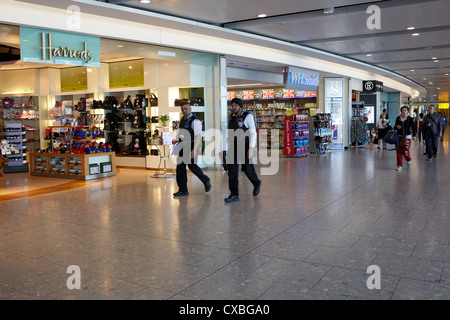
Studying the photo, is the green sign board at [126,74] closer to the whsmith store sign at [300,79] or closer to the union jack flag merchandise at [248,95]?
the whsmith store sign at [300,79]

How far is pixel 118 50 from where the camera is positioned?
9234 mm

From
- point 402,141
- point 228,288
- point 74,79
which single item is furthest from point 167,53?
point 228,288

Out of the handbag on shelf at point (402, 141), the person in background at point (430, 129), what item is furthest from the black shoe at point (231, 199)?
the person in background at point (430, 129)

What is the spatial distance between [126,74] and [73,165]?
3431mm

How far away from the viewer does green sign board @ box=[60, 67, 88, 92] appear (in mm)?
12828

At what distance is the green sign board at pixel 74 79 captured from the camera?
1283 centimetres

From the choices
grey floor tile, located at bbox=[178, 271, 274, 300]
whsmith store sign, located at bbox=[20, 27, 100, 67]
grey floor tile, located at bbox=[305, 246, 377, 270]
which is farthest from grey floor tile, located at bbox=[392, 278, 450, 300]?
whsmith store sign, located at bbox=[20, 27, 100, 67]

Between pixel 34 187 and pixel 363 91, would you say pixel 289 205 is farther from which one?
pixel 363 91

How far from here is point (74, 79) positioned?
1298cm

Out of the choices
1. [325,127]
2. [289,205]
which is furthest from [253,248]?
[325,127]

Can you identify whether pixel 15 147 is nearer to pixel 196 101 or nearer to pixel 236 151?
pixel 196 101

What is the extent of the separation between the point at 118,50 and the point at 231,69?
5812 millimetres

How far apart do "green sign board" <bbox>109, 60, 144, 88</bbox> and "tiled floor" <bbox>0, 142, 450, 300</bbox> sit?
472 centimetres

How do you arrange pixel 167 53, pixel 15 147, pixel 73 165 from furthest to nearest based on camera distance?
pixel 15 147 → pixel 73 165 → pixel 167 53
